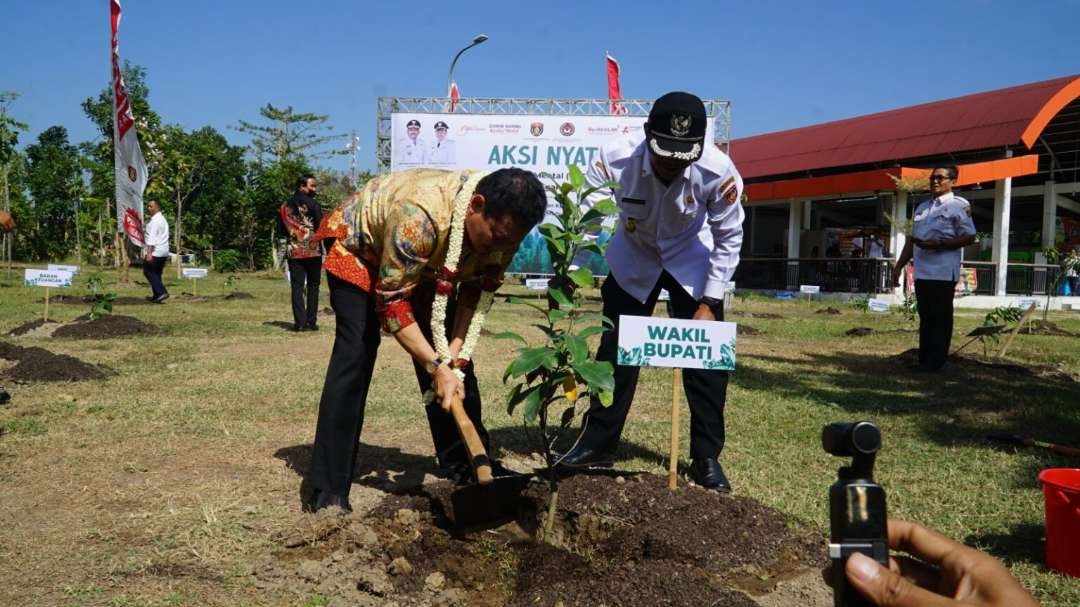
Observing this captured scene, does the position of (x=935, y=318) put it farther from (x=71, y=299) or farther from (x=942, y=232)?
(x=71, y=299)

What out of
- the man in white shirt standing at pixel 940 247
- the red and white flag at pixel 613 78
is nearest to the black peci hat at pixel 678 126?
the man in white shirt standing at pixel 940 247

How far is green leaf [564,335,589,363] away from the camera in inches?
116

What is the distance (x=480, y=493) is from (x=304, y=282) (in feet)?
25.2

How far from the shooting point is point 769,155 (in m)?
28.4

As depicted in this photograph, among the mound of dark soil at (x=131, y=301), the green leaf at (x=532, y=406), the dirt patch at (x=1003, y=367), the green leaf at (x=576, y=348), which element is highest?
the green leaf at (x=576, y=348)

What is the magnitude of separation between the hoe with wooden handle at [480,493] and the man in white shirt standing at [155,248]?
12.6 meters

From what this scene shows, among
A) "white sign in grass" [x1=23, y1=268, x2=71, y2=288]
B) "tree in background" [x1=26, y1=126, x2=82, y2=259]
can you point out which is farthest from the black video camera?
"tree in background" [x1=26, y1=126, x2=82, y2=259]

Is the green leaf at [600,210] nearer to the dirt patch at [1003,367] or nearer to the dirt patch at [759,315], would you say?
the dirt patch at [1003,367]

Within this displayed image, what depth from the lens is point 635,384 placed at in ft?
13.2

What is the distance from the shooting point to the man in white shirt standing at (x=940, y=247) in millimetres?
7152

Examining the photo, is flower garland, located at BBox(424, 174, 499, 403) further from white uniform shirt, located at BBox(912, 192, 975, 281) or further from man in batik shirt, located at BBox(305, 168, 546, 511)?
white uniform shirt, located at BBox(912, 192, 975, 281)

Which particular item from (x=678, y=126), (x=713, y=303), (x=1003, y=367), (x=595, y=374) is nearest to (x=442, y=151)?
(x=1003, y=367)

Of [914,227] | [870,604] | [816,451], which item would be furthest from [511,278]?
[870,604]

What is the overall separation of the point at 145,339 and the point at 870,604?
956 cm
